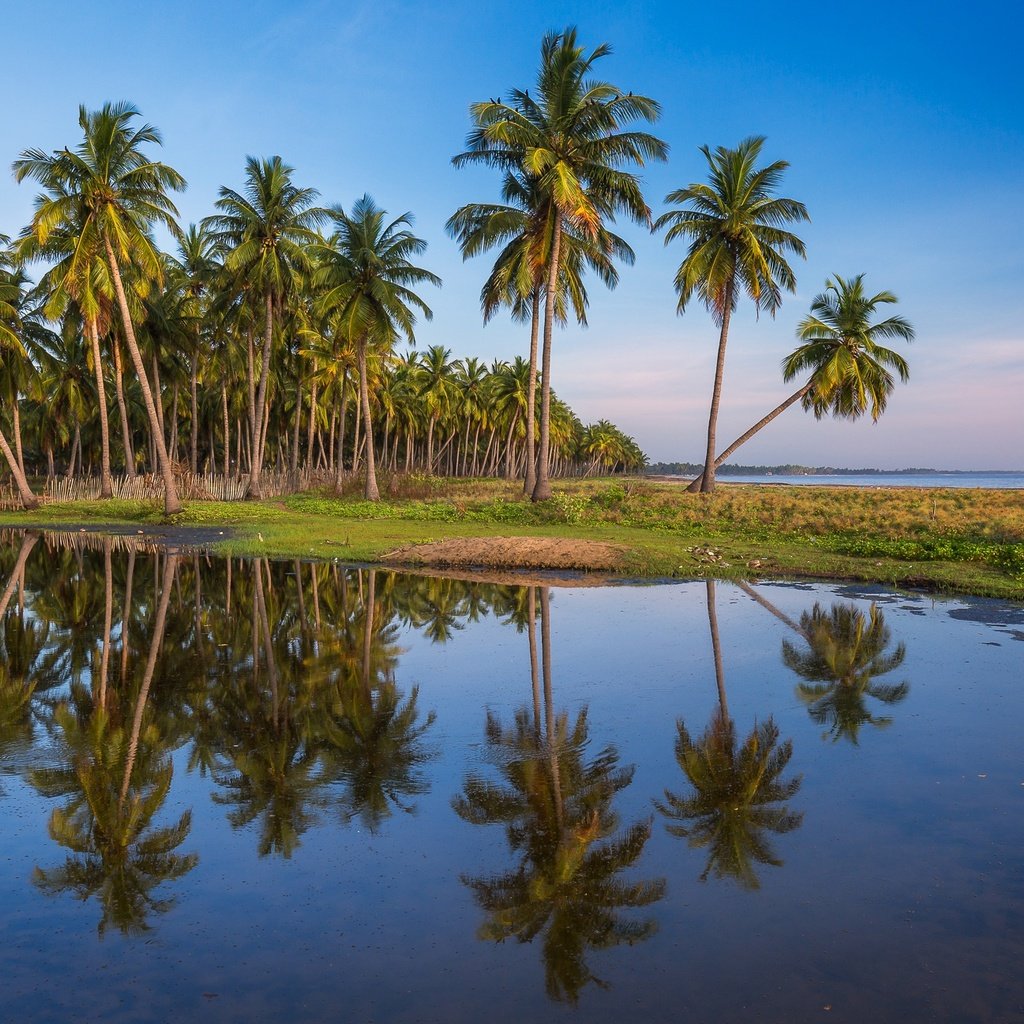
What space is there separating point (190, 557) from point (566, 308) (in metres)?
18.1

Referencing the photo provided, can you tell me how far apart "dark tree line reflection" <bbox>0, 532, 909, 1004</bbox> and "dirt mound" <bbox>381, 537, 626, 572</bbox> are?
5.00 metres

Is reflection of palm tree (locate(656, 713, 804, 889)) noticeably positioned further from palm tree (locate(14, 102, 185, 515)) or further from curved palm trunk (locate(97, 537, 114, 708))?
palm tree (locate(14, 102, 185, 515))

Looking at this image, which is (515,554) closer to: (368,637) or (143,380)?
(368,637)

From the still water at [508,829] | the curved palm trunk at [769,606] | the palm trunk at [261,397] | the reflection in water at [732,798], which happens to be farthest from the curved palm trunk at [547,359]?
the reflection in water at [732,798]

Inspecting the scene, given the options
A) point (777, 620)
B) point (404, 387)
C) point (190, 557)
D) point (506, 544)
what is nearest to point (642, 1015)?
point (777, 620)

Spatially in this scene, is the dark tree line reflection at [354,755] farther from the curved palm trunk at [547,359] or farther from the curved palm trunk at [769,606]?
the curved palm trunk at [547,359]

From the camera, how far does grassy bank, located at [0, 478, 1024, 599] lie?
17.1 meters

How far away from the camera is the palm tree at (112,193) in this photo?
1062 inches

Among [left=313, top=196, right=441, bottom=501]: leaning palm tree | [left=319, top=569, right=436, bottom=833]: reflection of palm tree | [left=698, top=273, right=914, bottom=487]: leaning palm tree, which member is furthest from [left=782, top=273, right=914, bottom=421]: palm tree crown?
[left=319, top=569, right=436, bottom=833]: reflection of palm tree

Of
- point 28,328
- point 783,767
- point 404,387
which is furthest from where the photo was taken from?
point 404,387

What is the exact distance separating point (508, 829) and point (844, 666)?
5.80 meters

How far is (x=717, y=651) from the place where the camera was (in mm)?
10320

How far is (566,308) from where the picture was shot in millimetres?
31703

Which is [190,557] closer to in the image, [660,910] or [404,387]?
[660,910]
